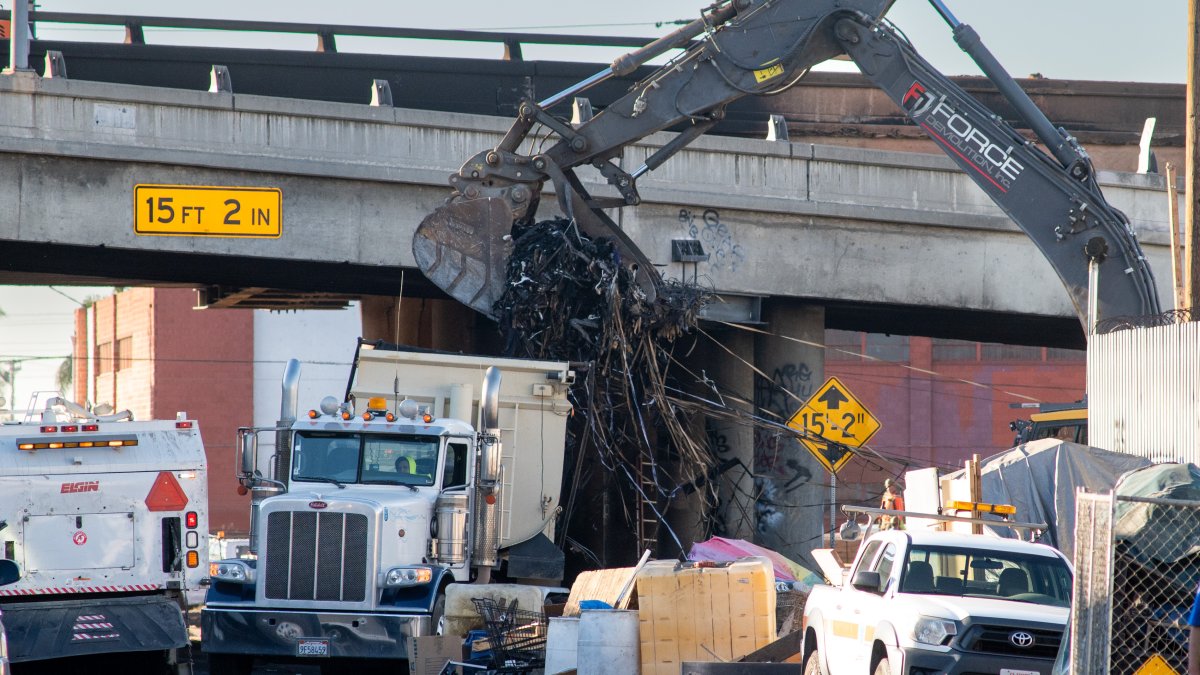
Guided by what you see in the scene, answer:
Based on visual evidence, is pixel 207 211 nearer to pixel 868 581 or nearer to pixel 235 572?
pixel 235 572

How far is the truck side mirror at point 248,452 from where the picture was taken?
15273mm

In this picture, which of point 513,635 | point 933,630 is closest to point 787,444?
point 513,635

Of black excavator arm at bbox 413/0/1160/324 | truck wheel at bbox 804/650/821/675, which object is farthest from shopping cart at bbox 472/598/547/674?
black excavator arm at bbox 413/0/1160/324

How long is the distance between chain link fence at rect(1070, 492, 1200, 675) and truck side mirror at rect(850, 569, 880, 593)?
1.89 meters

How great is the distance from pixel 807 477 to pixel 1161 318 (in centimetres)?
1073

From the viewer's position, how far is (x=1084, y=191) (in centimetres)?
1875

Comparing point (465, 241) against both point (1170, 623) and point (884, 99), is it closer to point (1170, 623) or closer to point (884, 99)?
point (1170, 623)

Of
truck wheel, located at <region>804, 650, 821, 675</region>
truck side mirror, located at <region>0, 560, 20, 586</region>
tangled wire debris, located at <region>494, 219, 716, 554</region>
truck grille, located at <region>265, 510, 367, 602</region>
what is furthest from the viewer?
tangled wire debris, located at <region>494, 219, 716, 554</region>

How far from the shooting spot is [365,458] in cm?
1575

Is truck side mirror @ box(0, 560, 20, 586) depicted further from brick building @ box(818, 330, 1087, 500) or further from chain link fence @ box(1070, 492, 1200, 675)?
brick building @ box(818, 330, 1087, 500)

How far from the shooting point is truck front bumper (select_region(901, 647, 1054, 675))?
10625 millimetres

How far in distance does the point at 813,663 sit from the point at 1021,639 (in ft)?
7.64

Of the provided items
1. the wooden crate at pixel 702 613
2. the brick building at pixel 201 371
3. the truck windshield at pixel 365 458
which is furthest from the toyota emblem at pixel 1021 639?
the brick building at pixel 201 371

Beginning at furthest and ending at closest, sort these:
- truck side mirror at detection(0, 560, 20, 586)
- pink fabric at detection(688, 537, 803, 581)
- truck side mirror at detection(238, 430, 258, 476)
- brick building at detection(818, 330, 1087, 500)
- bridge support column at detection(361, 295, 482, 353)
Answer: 1. brick building at detection(818, 330, 1087, 500)
2. bridge support column at detection(361, 295, 482, 353)
3. pink fabric at detection(688, 537, 803, 581)
4. truck side mirror at detection(238, 430, 258, 476)
5. truck side mirror at detection(0, 560, 20, 586)
